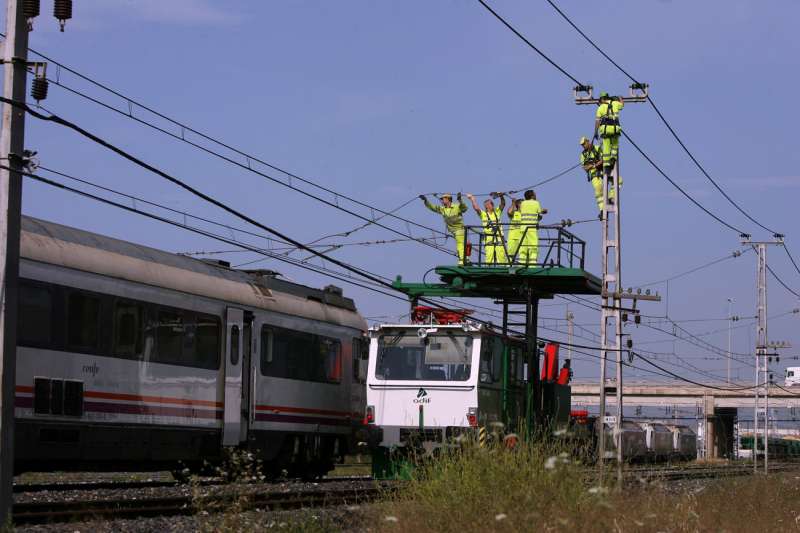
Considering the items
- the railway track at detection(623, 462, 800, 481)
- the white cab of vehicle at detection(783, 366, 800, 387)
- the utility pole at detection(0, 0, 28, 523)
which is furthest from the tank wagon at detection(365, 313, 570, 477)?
the white cab of vehicle at detection(783, 366, 800, 387)

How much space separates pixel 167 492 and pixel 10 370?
22.6 feet

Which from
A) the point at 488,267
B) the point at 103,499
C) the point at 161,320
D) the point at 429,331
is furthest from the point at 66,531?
the point at 488,267

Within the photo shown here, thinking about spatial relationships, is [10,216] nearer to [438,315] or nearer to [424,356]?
[424,356]

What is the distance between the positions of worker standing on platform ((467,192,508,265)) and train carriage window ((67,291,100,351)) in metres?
9.01

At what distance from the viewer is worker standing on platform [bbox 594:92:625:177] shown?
1000 inches

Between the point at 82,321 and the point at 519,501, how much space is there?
7838 millimetres

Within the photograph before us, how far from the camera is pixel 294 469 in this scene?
22781 mm

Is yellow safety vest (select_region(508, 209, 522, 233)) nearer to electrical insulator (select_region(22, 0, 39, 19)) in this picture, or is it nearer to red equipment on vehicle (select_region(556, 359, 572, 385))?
red equipment on vehicle (select_region(556, 359, 572, 385))

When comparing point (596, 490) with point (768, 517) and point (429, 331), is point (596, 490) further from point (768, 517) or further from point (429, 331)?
point (429, 331)

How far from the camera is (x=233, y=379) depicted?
19.8 m

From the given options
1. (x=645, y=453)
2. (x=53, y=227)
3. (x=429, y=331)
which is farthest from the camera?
(x=645, y=453)

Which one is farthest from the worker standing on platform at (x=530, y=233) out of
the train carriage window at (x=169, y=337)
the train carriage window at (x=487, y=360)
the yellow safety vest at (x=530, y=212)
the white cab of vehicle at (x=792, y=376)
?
the white cab of vehicle at (x=792, y=376)

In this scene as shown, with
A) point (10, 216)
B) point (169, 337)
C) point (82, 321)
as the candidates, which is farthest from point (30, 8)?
point (169, 337)

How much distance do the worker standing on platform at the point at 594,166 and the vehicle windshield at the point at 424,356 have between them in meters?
6.17
